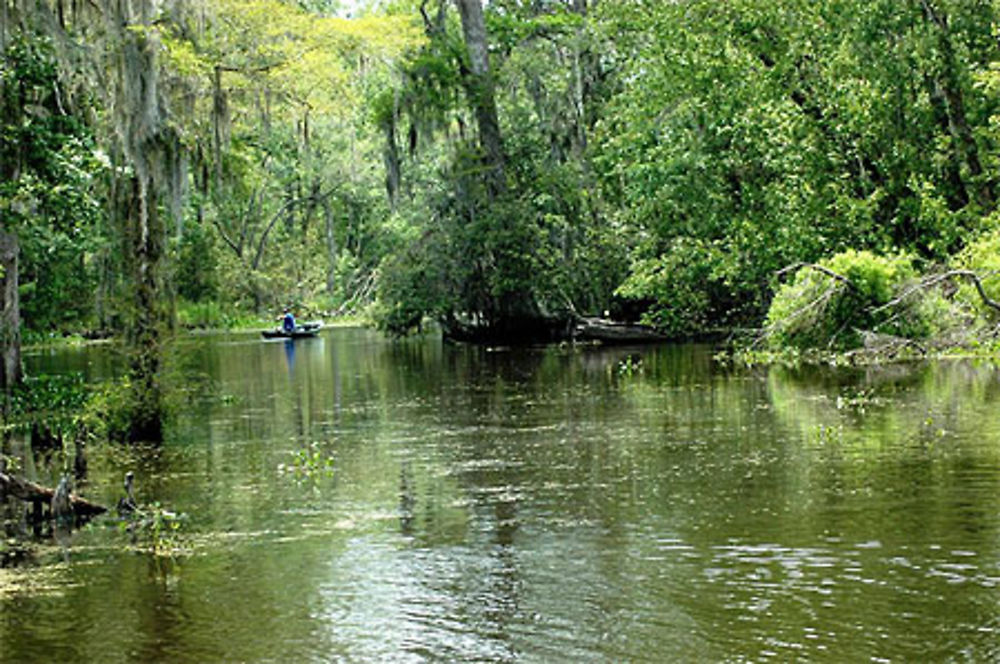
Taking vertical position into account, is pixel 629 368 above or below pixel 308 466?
above

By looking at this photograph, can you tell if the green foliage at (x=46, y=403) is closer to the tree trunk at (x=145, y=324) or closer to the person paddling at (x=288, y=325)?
the tree trunk at (x=145, y=324)

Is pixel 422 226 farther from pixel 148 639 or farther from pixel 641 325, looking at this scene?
pixel 148 639

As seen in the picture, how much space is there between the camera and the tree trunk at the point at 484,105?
3391 cm

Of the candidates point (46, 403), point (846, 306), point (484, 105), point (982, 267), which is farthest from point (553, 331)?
point (46, 403)

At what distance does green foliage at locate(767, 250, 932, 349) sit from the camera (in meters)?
22.4

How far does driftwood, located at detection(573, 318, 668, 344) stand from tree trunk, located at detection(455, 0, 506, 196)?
4.47m

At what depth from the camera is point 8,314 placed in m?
19.3

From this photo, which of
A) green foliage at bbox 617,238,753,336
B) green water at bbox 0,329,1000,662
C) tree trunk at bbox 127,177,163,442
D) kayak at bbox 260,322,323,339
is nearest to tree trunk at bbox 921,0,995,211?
green foliage at bbox 617,238,753,336

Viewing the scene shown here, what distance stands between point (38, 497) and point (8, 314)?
933 cm

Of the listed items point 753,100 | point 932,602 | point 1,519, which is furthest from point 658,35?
point 932,602

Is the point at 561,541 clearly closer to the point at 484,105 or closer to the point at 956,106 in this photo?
the point at 956,106

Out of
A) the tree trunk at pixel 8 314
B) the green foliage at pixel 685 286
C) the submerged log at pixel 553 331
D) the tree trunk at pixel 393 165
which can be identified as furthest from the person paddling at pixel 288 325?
the tree trunk at pixel 8 314

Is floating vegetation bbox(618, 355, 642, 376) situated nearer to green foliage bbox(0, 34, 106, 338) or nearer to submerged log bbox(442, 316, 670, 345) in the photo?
submerged log bbox(442, 316, 670, 345)

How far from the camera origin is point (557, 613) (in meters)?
7.71
